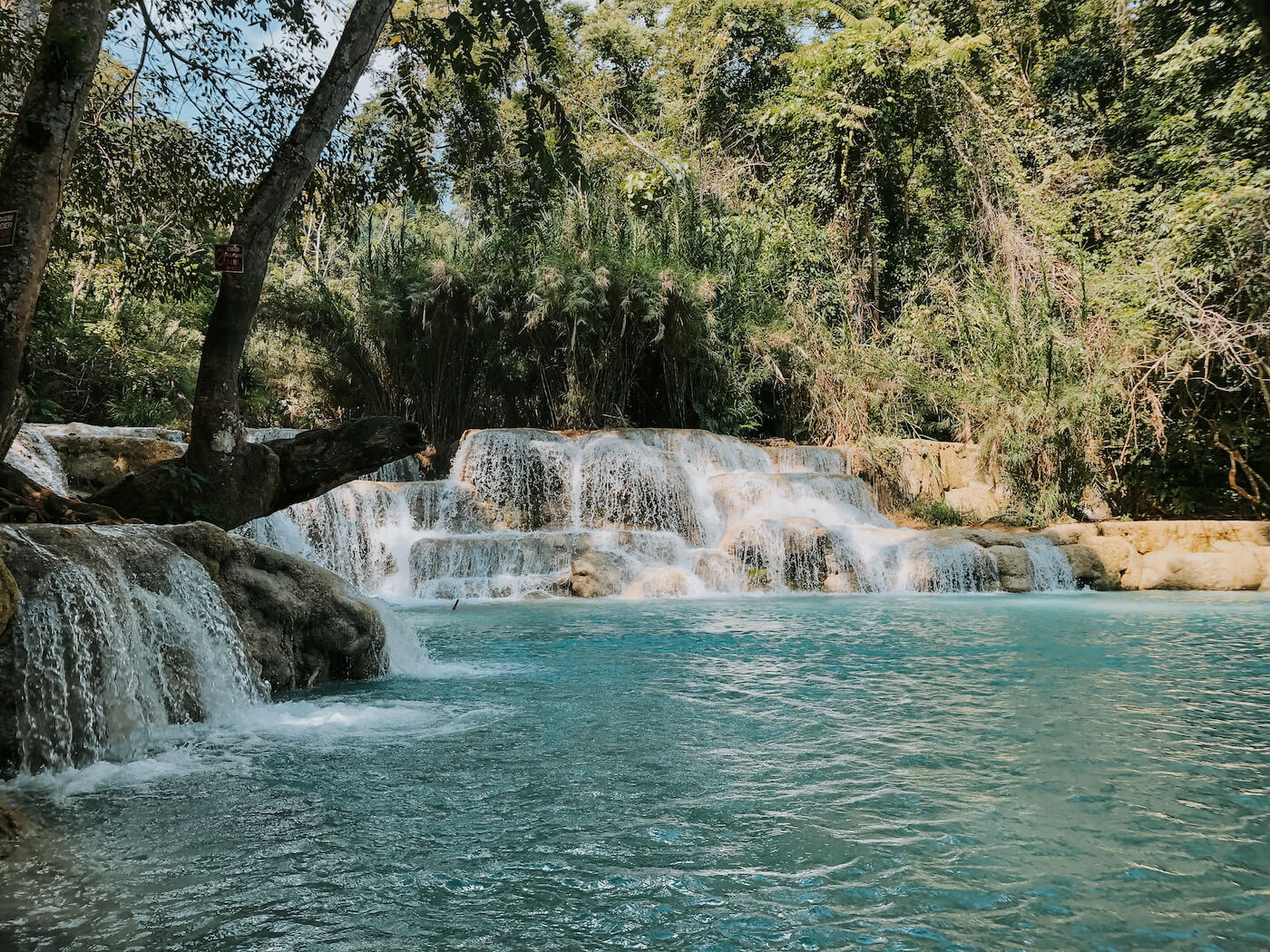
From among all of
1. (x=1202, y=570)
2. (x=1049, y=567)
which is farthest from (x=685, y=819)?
(x=1202, y=570)

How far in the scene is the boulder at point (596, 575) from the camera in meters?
9.89

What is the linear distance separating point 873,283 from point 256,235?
15647 mm

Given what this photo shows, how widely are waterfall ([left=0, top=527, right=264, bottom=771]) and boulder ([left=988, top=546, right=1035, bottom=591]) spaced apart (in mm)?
9065

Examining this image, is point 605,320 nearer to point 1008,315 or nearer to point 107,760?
point 1008,315

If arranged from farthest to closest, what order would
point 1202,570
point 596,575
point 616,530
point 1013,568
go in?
1. point 616,530
2. point 1013,568
3. point 1202,570
4. point 596,575

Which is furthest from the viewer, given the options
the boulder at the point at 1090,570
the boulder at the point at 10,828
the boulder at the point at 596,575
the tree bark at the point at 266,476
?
the boulder at the point at 1090,570

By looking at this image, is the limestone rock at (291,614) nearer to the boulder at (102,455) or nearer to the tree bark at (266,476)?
the tree bark at (266,476)

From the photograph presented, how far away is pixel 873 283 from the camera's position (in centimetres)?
1845

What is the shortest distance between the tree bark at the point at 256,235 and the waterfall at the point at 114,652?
31.2 inches

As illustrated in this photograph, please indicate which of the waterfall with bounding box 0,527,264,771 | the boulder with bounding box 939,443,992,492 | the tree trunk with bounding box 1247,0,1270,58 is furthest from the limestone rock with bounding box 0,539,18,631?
the boulder with bounding box 939,443,992,492

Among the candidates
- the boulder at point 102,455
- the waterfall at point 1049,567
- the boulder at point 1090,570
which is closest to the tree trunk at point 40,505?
the boulder at point 102,455

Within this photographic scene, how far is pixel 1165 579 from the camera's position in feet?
35.6

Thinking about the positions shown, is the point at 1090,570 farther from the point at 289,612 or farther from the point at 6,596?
the point at 6,596

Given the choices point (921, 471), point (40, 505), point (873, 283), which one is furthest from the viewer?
point (873, 283)
